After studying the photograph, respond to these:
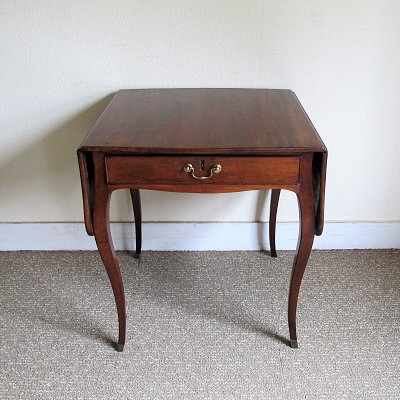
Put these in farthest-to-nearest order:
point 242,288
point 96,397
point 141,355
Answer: point 242,288
point 141,355
point 96,397

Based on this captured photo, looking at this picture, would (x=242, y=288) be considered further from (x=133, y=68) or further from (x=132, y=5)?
(x=132, y=5)

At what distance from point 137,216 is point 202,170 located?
2.29 ft

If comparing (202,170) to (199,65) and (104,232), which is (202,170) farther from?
(199,65)

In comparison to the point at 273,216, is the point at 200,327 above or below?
below

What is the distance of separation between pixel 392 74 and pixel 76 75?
1.09 m

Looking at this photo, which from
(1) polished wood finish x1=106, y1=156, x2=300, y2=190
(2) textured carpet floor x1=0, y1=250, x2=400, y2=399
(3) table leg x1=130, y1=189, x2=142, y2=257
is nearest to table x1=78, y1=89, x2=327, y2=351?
(1) polished wood finish x1=106, y1=156, x2=300, y2=190

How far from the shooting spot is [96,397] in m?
1.31

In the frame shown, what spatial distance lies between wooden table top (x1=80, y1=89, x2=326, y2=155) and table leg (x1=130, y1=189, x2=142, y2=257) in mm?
387

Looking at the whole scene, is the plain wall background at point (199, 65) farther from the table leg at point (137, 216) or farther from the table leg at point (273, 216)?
the table leg at point (137, 216)

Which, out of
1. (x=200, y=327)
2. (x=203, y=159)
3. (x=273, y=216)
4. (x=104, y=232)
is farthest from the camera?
(x=273, y=216)

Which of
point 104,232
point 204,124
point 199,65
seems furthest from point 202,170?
point 199,65

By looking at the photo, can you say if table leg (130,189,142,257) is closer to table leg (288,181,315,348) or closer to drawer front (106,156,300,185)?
drawer front (106,156,300,185)

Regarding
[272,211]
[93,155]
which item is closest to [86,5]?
[93,155]

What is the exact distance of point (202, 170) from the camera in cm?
117
